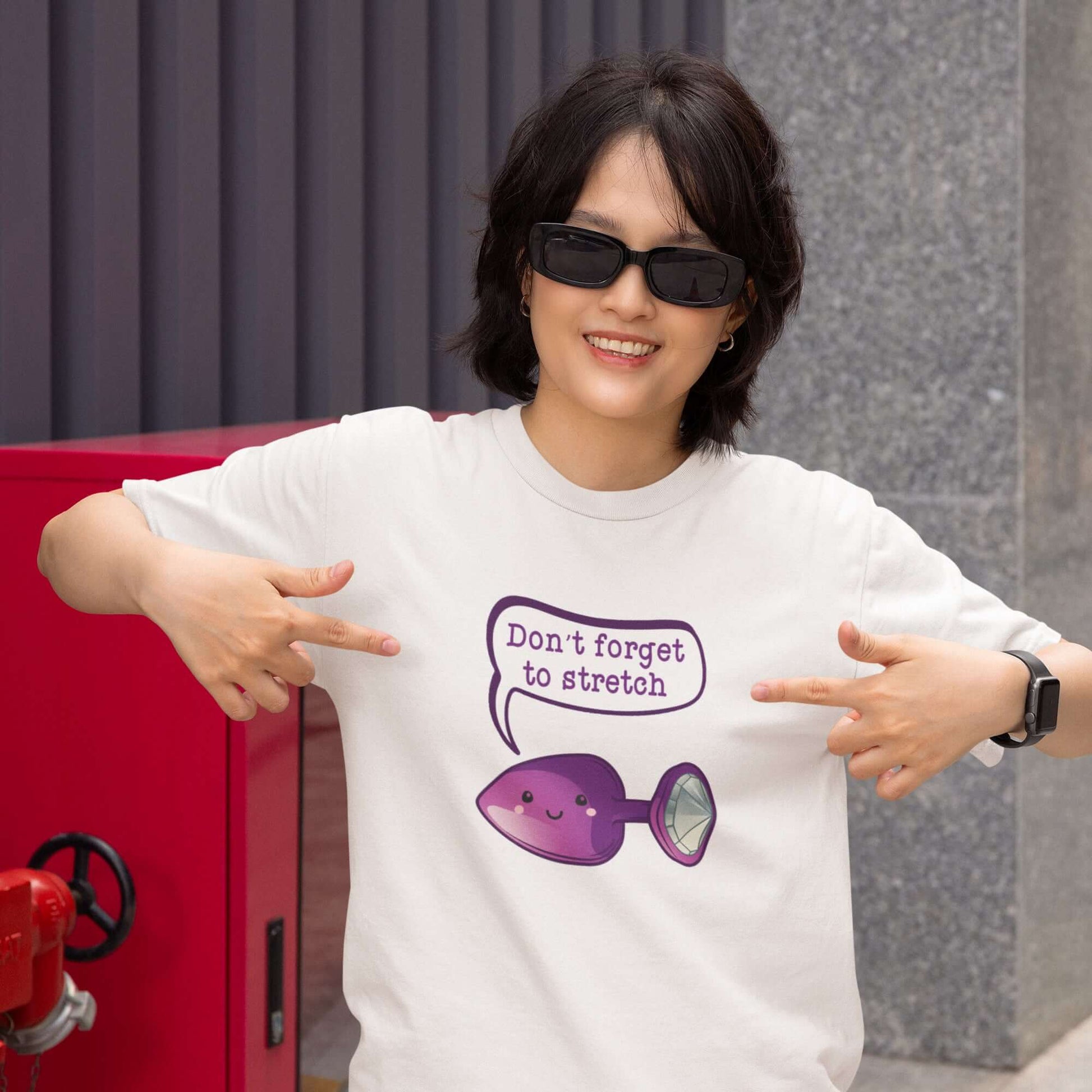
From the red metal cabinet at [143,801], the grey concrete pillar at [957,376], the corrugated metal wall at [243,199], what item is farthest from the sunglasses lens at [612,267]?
the grey concrete pillar at [957,376]

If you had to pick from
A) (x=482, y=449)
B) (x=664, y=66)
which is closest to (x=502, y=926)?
(x=482, y=449)

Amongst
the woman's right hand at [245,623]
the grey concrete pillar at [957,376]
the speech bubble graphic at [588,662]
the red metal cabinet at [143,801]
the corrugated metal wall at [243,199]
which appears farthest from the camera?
the grey concrete pillar at [957,376]

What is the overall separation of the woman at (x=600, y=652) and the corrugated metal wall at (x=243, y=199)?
3.69 ft

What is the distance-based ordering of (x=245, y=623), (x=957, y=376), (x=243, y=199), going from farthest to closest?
(x=957, y=376), (x=243, y=199), (x=245, y=623)

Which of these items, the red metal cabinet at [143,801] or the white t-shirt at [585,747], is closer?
the white t-shirt at [585,747]

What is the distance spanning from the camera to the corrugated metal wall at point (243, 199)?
2.55 meters

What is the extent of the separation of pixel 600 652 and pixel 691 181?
46 cm

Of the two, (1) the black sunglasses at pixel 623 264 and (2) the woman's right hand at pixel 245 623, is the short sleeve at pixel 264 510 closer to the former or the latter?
(2) the woman's right hand at pixel 245 623

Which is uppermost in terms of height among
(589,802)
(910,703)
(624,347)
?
(624,347)

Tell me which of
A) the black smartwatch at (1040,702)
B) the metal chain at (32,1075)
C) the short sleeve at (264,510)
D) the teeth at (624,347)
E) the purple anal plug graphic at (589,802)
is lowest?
the metal chain at (32,1075)

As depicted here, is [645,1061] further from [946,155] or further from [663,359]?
[946,155]

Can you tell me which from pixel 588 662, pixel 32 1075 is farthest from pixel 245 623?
pixel 32 1075

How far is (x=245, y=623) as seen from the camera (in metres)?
1.42

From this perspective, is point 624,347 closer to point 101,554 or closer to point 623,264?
point 623,264
